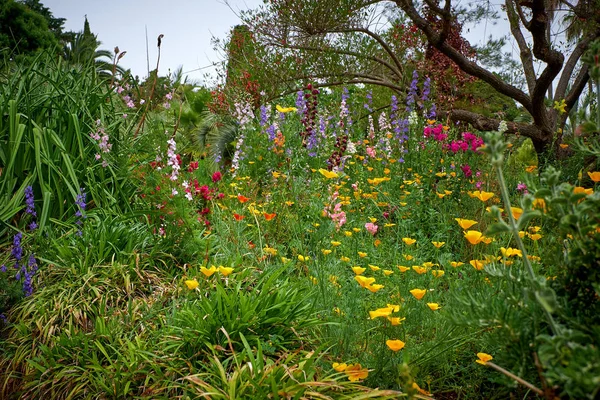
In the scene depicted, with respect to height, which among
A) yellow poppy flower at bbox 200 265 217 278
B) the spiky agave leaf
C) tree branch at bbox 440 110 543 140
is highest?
tree branch at bbox 440 110 543 140

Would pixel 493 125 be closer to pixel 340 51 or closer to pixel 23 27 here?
pixel 340 51

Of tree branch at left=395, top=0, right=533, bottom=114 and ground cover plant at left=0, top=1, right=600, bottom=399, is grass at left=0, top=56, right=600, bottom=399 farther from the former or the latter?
tree branch at left=395, top=0, right=533, bottom=114

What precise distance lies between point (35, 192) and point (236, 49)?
21.2ft

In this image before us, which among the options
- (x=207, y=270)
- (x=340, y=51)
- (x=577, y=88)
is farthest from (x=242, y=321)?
(x=577, y=88)

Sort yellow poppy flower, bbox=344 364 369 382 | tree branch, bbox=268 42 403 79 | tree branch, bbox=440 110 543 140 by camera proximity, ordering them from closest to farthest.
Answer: yellow poppy flower, bbox=344 364 369 382, tree branch, bbox=440 110 543 140, tree branch, bbox=268 42 403 79

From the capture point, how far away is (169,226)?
359 centimetres

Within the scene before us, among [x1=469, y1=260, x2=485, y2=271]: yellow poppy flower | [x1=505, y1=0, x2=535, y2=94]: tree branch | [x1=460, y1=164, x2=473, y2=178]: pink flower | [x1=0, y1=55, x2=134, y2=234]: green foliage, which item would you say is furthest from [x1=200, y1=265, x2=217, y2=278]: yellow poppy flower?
[x1=505, y1=0, x2=535, y2=94]: tree branch

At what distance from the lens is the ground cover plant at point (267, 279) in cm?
147

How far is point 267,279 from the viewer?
9.88ft

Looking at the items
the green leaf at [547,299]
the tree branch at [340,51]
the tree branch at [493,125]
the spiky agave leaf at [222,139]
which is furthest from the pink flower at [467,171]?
the spiky agave leaf at [222,139]

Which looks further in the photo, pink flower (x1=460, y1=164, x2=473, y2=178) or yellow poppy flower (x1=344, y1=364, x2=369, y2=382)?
pink flower (x1=460, y1=164, x2=473, y2=178)

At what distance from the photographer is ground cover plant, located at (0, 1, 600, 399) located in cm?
147

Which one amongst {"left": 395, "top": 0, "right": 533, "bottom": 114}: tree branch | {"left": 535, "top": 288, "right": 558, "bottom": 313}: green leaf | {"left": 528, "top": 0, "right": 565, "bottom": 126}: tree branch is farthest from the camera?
{"left": 395, "top": 0, "right": 533, "bottom": 114}: tree branch

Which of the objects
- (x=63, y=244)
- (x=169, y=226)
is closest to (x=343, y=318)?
(x=169, y=226)
